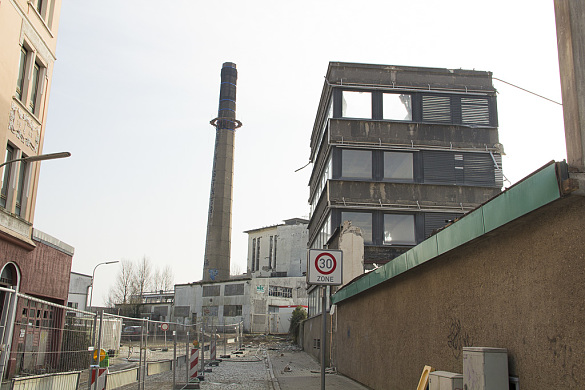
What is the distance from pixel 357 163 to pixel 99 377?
63.7 feet

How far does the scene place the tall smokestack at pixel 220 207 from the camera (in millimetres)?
70312

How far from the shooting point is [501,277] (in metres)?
6.29

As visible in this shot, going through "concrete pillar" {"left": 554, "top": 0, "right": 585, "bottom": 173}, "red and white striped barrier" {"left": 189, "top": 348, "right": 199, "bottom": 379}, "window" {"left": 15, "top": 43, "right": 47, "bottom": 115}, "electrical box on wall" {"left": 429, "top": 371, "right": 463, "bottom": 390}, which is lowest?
"red and white striped barrier" {"left": 189, "top": 348, "right": 199, "bottom": 379}

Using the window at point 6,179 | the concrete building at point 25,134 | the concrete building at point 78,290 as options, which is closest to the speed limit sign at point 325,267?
the concrete building at point 25,134

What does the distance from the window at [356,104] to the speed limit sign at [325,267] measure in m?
19.2

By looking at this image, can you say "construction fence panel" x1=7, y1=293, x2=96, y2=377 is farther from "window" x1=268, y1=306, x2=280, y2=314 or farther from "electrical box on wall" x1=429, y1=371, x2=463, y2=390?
"window" x1=268, y1=306, x2=280, y2=314

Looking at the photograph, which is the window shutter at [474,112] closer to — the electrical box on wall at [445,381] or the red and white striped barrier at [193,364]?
the red and white striped barrier at [193,364]

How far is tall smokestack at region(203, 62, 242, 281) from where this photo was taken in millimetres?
70312

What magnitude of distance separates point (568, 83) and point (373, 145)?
Result: 2172cm

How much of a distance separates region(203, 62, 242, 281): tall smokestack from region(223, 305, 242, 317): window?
477cm

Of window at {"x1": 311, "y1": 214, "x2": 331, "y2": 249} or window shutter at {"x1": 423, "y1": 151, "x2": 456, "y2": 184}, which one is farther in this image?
window shutter at {"x1": 423, "y1": 151, "x2": 456, "y2": 184}

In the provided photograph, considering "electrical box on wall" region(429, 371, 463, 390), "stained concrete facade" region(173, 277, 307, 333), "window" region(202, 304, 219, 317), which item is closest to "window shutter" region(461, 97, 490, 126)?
"electrical box on wall" region(429, 371, 463, 390)

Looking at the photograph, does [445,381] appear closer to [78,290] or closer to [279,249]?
[78,290]

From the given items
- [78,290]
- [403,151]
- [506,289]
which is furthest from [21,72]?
[78,290]
